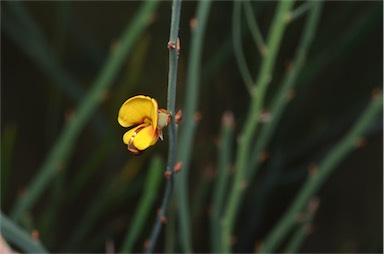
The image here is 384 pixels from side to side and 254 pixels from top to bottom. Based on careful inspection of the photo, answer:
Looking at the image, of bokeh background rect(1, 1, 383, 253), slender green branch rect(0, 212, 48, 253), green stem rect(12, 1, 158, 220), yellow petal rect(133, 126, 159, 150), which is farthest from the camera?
bokeh background rect(1, 1, 383, 253)

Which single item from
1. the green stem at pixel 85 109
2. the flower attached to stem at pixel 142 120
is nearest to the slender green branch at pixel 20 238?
the green stem at pixel 85 109

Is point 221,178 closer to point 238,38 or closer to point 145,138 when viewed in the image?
point 238,38

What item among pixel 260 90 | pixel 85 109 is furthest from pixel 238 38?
pixel 85 109

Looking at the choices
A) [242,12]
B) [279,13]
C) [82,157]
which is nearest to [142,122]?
[279,13]

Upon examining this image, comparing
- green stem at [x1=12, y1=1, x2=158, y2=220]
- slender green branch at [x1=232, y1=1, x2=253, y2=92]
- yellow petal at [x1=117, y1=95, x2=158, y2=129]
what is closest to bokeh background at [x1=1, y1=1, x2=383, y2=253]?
green stem at [x1=12, y1=1, x2=158, y2=220]

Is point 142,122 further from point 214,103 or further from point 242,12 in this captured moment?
point 214,103

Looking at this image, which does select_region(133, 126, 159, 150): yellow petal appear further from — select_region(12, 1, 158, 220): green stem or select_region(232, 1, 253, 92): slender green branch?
select_region(12, 1, 158, 220): green stem
